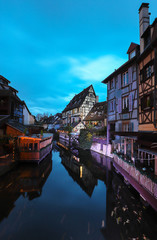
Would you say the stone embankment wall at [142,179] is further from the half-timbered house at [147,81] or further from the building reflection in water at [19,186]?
the building reflection in water at [19,186]

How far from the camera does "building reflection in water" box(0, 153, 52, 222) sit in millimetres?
7235

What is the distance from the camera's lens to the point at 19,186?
9.45m

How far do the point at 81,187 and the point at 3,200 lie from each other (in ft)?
18.2

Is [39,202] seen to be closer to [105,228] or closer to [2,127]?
[105,228]

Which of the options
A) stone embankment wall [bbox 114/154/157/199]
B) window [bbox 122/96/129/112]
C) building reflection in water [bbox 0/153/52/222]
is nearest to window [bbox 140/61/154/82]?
window [bbox 122/96/129/112]

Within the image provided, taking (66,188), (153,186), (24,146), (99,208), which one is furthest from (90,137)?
(153,186)

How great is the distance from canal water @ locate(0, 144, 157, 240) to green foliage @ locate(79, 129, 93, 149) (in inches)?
450

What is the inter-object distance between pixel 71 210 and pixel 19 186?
482 cm

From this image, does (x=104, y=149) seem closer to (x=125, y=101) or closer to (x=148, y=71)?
(x=125, y=101)

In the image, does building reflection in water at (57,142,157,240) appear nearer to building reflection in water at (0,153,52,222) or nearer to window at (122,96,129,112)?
building reflection in water at (0,153,52,222)

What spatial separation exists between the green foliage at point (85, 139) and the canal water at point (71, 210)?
11.4 meters

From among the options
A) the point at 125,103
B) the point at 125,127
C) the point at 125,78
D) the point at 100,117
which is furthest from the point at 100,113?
the point at 125,78

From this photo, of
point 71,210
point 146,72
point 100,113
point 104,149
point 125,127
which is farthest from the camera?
point 100,113

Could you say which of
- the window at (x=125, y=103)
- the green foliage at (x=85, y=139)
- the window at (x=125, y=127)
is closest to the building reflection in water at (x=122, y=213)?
the window at (x=125, y=127)
